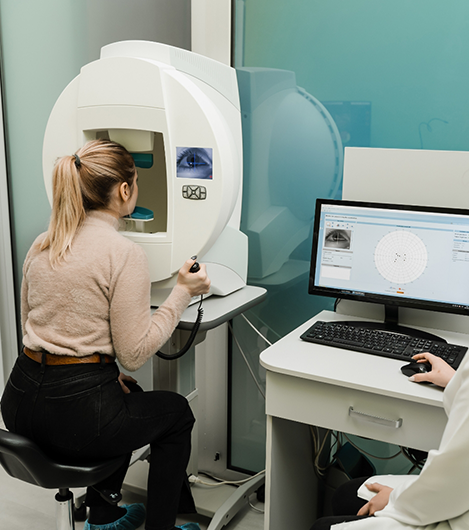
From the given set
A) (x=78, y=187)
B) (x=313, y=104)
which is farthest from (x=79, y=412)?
(x=313, y=104)

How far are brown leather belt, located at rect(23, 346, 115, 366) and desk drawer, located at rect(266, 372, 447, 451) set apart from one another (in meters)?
0.43

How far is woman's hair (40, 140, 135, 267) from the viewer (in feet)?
4.42

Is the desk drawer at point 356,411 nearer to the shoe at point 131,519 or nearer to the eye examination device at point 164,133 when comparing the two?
the eye examination device at point 164,133

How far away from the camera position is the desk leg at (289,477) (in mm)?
1503

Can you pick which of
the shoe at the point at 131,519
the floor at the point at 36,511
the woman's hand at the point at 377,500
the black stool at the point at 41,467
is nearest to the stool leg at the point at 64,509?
the black stool at the point at 41,467

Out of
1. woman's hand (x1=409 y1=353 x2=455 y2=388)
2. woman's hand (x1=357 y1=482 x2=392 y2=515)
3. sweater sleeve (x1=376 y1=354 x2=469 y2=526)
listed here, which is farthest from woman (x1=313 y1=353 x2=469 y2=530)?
woman's hand (x1=409 y1=353 x2=455 y2=388)

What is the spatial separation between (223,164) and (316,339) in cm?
54

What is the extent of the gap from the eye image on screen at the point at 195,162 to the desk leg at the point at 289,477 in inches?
26.7

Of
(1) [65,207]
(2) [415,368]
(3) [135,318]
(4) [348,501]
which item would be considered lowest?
(4) [348,501]

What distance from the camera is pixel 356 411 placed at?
1331mm

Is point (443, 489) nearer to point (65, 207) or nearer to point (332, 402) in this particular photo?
point (332, 402)

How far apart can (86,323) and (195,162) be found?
52 centimetres

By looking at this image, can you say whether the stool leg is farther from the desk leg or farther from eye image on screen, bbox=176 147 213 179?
eye image on screen, bbox=176 147 213 179

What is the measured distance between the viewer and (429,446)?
50.4 inches
